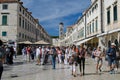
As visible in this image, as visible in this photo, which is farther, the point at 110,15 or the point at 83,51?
the point at 110,15

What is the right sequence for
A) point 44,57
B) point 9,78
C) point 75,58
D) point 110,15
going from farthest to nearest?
point 110,15, point 44,57, point 75,58, point 9,78

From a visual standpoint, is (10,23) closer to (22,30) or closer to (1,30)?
(1,30)

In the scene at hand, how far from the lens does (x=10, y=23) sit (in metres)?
48.2

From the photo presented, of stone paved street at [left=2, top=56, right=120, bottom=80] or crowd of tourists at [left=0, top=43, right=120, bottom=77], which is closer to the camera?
stone paved street at [left=2, top=56, right=120, bottom=80]

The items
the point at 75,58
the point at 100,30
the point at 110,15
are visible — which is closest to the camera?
the point at 75,58

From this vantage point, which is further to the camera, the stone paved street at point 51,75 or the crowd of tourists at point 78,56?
the crowd of tourists at point 78,56

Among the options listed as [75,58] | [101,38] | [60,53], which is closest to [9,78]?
[75,58]

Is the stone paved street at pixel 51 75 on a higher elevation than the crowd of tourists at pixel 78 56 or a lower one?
lower

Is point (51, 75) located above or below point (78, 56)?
below

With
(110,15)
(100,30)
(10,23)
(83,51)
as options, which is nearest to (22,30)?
(10,23)

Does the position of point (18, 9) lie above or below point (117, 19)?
above

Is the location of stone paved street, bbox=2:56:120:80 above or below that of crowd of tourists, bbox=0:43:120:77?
below

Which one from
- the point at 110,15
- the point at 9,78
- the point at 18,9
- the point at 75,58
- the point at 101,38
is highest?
the point at 18,9

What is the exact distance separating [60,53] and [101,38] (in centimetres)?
1050
